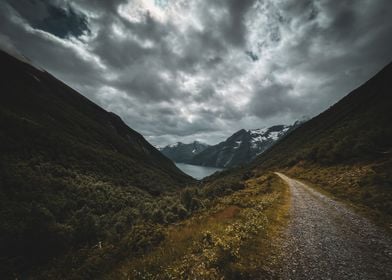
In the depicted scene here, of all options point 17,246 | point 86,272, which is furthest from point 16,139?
point 86,272

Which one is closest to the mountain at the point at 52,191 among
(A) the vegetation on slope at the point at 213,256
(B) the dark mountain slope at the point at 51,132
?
(B) the dark mountain slope at the point at 51,132

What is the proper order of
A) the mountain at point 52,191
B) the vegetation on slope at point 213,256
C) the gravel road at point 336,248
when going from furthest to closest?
the mountain at point 52,191
the vegetation on slope at point 213,256
the gravel road at point 336,248

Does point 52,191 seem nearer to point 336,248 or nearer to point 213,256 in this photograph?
point 213,256

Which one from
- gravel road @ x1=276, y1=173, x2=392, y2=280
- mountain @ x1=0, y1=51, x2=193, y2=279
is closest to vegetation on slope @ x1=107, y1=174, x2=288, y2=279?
gravel road @ x1=276, y1=173, x2=392, y2=280

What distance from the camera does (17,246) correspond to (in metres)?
43.7

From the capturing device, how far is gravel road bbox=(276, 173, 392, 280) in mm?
8047

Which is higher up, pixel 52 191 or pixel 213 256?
pixel 213 256

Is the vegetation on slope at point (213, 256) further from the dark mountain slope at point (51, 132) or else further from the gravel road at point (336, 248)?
the dark mountain slope at point (51, 132)

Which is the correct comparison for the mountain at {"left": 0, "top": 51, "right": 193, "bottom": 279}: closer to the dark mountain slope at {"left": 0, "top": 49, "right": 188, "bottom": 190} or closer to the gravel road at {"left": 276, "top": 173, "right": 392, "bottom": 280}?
the dark mountain slope at {"left": 0, "top": 49, "right": 188, "bottom": 190}

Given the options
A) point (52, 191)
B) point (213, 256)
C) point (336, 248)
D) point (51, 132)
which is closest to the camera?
point (213, 256)

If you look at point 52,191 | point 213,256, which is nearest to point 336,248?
point 213,256

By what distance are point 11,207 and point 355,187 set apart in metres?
73.8

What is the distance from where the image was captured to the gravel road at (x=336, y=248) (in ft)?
26.4

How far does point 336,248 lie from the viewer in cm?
1015
